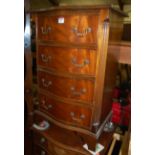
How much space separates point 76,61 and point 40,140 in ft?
2.92

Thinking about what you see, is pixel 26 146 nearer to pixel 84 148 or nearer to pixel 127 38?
pixel 84 148

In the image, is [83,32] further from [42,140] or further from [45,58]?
[42,140]

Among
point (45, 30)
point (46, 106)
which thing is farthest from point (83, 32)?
point (46, 106)

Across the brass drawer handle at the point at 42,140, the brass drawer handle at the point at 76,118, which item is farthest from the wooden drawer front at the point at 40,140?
the brass drawer handle at the point at 76,118

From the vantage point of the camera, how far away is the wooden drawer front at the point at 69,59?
108cm

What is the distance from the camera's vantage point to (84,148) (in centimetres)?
127

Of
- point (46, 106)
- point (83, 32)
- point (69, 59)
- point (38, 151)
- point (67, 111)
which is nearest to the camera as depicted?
point (83, 32)

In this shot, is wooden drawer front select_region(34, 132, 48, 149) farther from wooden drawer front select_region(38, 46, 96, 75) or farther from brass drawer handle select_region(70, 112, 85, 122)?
wooden drawer front select_region(38, 46, 96, 75)

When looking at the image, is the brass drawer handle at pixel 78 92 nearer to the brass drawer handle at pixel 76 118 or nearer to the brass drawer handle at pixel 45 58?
the brass drawer handle at pixel 76 118

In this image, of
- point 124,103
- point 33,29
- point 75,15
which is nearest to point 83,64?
point 75,15

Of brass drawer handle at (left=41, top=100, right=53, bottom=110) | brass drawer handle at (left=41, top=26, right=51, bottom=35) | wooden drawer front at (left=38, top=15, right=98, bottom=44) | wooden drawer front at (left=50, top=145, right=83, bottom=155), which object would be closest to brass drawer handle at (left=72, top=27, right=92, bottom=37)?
wooden drawer front at (left=38, top=15, right=98, bottom=44)

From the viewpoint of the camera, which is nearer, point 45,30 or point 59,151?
point 45,30

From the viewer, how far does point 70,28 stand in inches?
43.0
